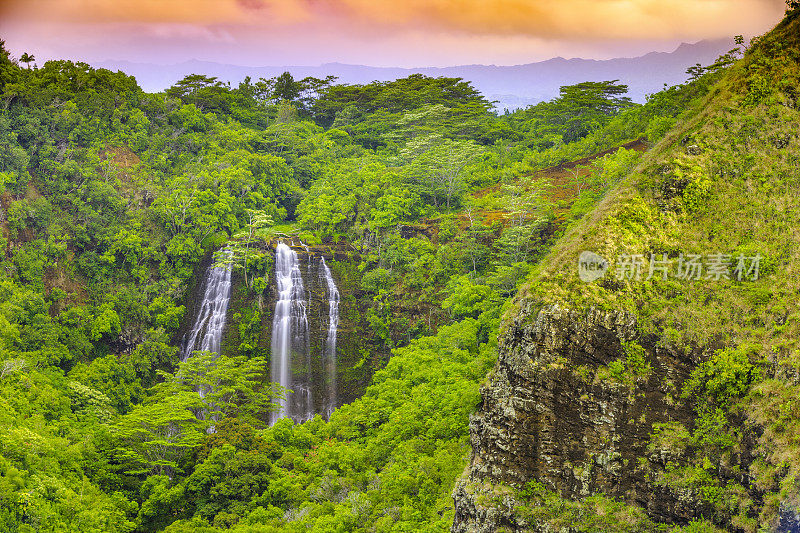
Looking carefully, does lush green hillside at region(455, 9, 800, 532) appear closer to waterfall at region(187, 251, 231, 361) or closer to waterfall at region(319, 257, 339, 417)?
waterfall at region(319, 257, 339, 417)

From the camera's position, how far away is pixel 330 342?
1243 inches

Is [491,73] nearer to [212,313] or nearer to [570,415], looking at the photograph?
[212,313]

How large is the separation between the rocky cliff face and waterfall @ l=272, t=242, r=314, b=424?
1631 cm

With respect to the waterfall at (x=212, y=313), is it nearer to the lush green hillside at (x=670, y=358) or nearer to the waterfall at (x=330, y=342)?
the waterfall at (x=330, y=342)

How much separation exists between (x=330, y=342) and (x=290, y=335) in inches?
77.7

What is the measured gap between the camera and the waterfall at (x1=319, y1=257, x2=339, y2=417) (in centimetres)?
3048

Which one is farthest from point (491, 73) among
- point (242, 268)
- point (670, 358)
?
point (670, 358)

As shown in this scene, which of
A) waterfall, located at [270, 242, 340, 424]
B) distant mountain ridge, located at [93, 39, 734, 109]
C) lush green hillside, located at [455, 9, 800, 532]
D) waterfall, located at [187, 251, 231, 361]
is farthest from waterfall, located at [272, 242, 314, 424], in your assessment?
distant mountain ridge, located at [93, 39, 734, 109]

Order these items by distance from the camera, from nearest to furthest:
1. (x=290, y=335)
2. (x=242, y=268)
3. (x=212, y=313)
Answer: (x=290, y=335), (x=212, y=313), (x=242, y=268)

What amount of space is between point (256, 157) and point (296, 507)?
78.1 ft

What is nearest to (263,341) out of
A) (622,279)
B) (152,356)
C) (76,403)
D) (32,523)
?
(152,356)

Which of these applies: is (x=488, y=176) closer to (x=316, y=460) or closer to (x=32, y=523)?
(x=316, y=460)

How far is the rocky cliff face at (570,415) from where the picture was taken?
13945mm

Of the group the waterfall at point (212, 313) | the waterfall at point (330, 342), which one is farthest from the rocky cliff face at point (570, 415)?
the waterfall at point (212, 313)
